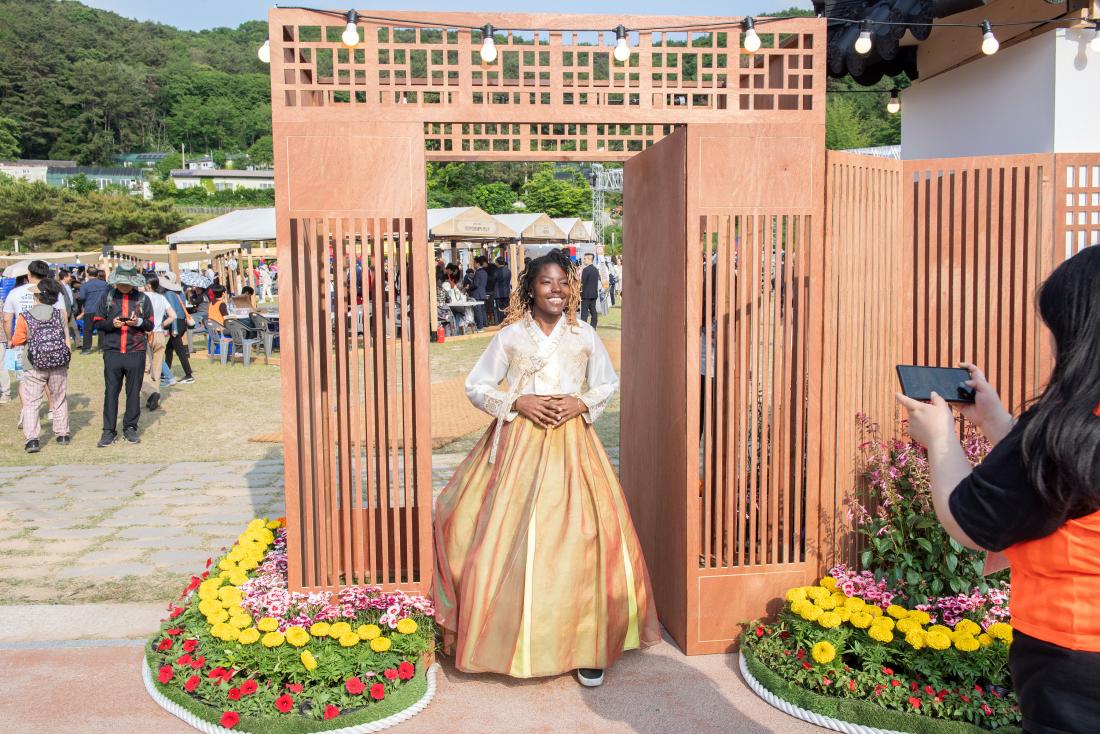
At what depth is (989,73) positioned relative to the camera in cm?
608

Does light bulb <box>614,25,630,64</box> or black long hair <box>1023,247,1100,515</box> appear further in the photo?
light bulb <box>614,25,630,64</box>

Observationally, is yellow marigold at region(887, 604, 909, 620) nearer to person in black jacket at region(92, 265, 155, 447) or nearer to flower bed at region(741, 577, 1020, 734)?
flower bed at region(741, 577, 1020, 734)

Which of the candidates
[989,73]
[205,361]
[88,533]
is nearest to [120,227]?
[205,361]

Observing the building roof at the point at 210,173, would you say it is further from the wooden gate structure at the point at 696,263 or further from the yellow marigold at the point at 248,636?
the yellow marigold at the point at 248,636

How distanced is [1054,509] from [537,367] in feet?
8.98

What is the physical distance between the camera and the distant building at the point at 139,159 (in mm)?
96062

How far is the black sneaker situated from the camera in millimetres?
4086

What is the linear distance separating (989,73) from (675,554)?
149 inches

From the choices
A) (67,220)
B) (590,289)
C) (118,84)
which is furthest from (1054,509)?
(118,84)

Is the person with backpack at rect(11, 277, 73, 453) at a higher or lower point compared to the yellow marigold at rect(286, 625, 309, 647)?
higher

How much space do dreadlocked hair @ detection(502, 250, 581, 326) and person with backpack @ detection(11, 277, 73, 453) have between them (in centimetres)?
622

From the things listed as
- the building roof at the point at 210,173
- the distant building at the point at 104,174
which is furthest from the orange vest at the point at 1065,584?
the building roof at the point at 210,173

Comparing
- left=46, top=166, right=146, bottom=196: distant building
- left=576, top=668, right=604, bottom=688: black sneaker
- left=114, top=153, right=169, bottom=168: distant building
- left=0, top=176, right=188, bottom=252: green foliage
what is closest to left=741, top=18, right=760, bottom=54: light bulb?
left=576, top=668, right=604, bottom=688: black sneaker

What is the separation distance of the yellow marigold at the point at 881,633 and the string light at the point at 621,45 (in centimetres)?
263
